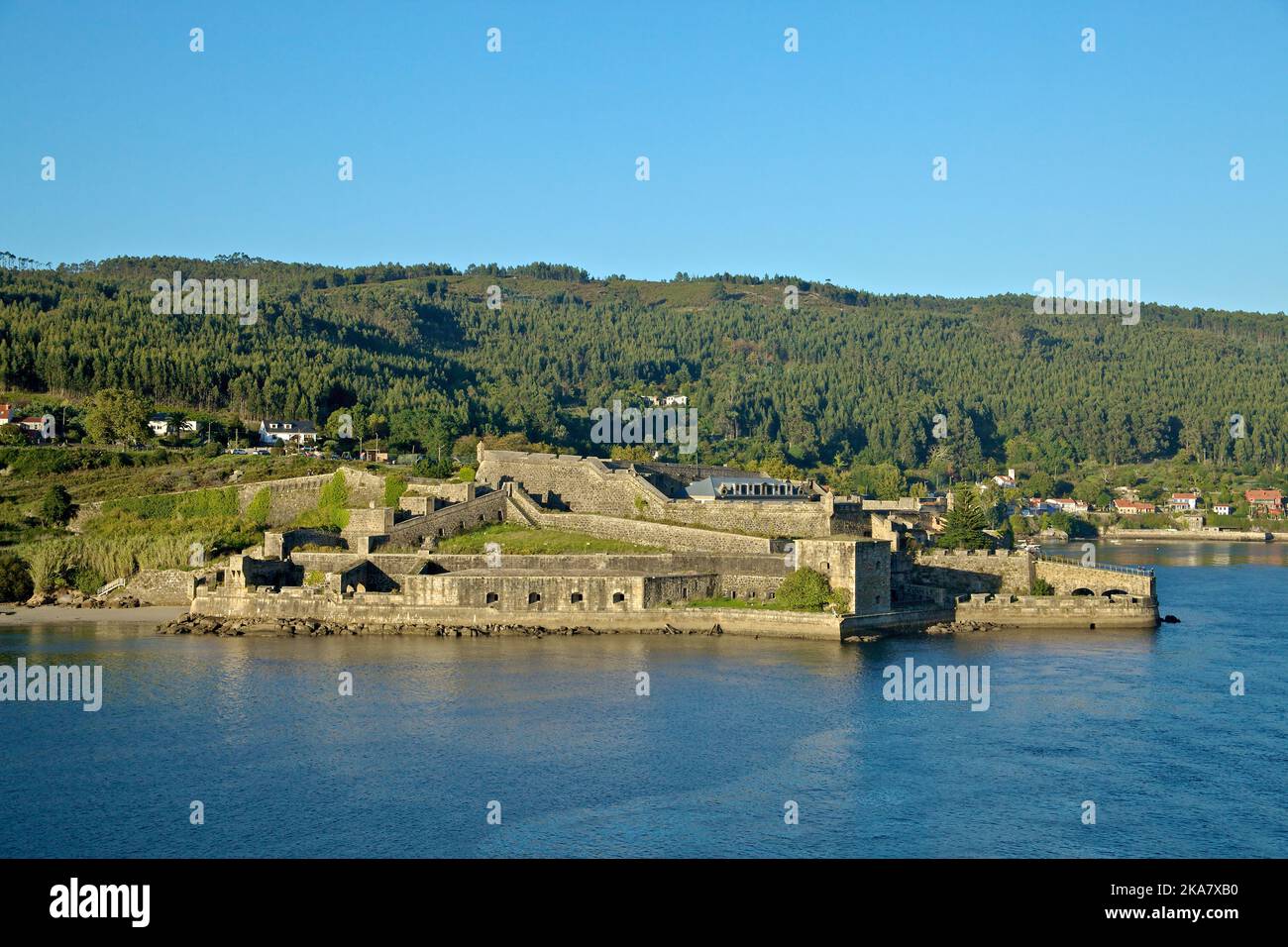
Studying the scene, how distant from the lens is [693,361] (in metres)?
138

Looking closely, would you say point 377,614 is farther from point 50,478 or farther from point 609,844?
point 50,478

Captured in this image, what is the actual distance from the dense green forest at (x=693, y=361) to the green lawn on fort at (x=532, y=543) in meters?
19.1

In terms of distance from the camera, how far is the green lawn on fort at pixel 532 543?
38.2 meters

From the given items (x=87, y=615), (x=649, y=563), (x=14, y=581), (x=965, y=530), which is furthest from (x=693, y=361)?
(x=87, y=615)

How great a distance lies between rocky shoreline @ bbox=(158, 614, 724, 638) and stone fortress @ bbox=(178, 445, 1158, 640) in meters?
0.11

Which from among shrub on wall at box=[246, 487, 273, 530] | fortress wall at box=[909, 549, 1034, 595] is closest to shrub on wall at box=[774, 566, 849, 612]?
fortress wall at box=[909, 549, 1034, 595]

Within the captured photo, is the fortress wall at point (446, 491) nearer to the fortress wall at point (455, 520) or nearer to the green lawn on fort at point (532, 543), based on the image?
the fortress wall at point (455, 520)

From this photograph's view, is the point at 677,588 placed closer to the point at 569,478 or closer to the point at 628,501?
the point at 628,501

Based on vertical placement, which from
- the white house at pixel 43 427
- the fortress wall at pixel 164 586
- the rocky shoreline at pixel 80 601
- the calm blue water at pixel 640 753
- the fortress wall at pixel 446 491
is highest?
the white house at pixel 43 427

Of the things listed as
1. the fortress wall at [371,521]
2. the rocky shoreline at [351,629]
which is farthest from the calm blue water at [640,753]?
the fortress wall at [371,521]

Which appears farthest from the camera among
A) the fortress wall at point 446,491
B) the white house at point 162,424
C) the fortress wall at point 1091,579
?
the white house at point 162,424

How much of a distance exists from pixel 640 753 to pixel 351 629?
14997mm
